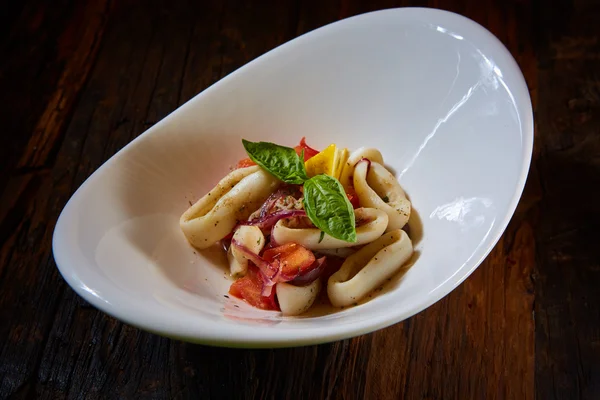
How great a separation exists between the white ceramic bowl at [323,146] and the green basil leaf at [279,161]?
0.19 metres

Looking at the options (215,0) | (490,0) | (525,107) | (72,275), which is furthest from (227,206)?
(490,0)

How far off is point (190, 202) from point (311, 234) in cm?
36

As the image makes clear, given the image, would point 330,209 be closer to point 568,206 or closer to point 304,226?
point 304,226

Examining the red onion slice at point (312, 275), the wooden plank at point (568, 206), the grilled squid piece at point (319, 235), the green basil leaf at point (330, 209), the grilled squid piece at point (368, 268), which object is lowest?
the wooden plank at point (568, 206)

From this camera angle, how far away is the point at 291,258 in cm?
130

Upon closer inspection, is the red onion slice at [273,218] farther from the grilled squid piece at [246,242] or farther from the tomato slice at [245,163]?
the tomato slice at [245,163]

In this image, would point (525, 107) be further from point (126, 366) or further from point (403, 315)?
point (126, 366)

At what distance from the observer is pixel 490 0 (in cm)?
216

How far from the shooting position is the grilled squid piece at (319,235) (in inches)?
51.8

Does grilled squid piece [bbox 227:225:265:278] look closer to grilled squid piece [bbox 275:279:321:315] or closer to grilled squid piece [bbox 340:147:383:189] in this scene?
grilled squid piece [bbox 275:279:321:315]

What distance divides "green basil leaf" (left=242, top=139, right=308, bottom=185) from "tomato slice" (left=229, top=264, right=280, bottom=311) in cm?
20

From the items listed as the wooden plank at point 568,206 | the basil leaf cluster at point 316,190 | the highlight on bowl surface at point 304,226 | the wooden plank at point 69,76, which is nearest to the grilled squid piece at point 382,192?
the highlight on bowl surface at point 304,226

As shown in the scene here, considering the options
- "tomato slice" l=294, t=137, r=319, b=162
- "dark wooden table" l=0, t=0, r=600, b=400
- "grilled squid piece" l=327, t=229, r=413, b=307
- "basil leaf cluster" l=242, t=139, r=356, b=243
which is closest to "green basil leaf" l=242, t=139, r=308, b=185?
"basil leaf cluster" l=242, t=139, r=356, b=243

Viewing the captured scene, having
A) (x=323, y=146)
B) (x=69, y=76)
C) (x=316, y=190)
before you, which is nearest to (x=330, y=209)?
(x=316, y=190)
